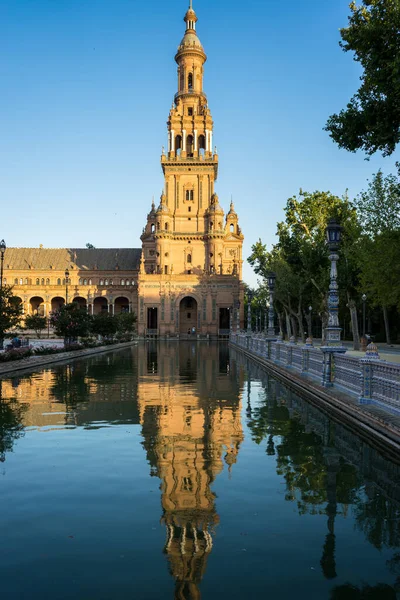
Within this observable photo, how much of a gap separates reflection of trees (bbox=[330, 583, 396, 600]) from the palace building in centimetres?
7101

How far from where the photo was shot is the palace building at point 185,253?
81.0 metres

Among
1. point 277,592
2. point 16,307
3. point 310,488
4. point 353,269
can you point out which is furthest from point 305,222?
point 277,592

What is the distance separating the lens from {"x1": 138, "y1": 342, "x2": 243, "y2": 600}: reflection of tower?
5148mm

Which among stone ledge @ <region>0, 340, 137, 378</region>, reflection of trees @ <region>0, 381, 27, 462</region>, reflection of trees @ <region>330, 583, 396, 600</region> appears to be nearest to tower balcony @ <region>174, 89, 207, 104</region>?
stone ledge @ <region>0, 340, 137, 378</region>

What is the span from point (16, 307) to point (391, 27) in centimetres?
2179

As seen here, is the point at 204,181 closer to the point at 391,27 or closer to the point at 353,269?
the point at 353,269

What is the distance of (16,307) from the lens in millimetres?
27516

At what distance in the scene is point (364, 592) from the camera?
4.42 m

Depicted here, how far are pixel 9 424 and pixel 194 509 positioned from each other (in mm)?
6877

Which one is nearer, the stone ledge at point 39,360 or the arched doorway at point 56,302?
the stone ledge at point 39,360

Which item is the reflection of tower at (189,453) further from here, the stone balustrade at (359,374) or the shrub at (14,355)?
the shrub at (14,355)

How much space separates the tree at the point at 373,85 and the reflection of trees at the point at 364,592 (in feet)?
37.5

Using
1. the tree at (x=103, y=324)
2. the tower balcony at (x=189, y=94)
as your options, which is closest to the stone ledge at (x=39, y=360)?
the tree at (x=103, y=324)

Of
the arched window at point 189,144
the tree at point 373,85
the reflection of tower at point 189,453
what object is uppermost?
the arched window at point 189,144
